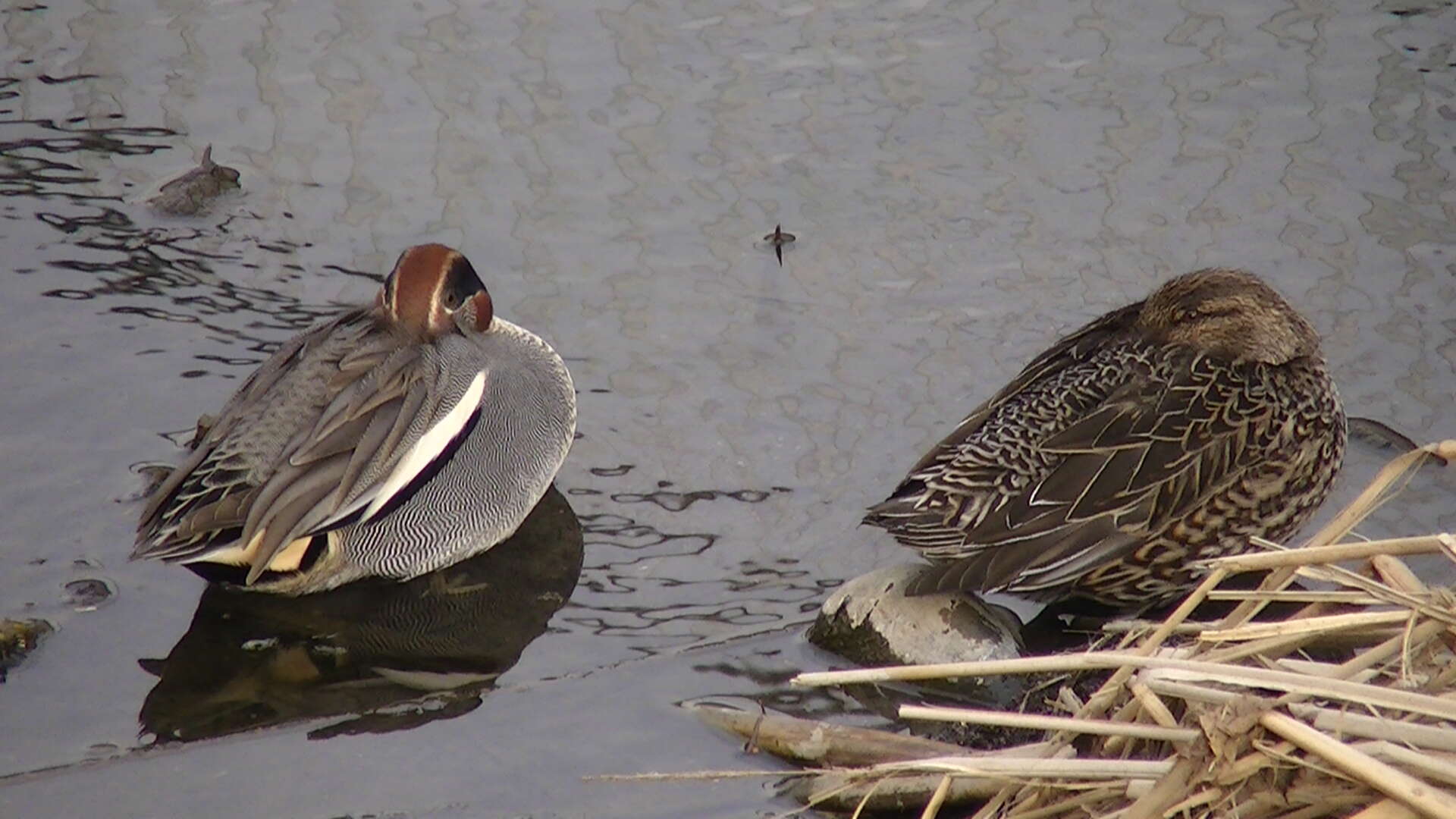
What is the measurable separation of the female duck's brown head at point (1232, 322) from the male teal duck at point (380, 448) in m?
1.70

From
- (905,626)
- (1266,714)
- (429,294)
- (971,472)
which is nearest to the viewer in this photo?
(1266,714)

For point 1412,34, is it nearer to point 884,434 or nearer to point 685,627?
point 884,434

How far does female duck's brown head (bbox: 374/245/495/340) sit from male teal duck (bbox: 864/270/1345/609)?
1.44 m

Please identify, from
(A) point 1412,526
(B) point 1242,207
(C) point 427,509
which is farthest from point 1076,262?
(C) point 427,509

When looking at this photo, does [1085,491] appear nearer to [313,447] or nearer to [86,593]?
[313,447]

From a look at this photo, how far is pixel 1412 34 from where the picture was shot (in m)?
7.07

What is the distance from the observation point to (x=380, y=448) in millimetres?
4773

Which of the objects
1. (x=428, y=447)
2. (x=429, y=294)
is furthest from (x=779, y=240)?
(x=428, y=447)

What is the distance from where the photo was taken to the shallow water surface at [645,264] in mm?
4219

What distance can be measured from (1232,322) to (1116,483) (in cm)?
58

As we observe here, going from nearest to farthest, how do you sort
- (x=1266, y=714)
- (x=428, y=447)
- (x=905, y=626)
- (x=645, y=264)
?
(x=1266, y=714) → (x=905, y=626) → (x=428, y=447) → (x=645, y=264)

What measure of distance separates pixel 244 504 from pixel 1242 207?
3505mm

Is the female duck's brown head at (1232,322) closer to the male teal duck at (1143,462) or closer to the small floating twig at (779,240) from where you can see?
the male teal duck at (1143,462)

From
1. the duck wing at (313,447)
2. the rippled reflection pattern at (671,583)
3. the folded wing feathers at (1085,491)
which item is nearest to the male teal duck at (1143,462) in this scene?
the folded wing feathers at (1085,491)
